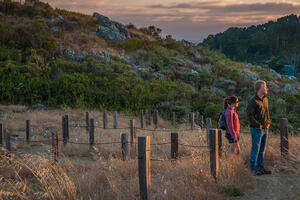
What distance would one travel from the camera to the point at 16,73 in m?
23.1

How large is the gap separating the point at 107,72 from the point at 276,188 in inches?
822

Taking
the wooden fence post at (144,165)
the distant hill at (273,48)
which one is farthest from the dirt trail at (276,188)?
the distant hill at (273,48)

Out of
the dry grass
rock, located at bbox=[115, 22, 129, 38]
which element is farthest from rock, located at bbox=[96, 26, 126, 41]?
the dry grass

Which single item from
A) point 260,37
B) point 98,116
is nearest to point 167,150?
point 98,116

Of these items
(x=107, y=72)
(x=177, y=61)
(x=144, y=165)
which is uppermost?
(x=177, y=61)

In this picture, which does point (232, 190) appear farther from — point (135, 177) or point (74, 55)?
point (74, 55)

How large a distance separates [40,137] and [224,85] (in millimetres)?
19310

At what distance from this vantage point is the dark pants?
5969 mm

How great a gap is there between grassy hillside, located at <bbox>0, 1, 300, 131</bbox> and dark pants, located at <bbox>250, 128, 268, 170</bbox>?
14792mm

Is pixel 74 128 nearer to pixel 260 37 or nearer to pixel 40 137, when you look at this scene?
pixel 40 137

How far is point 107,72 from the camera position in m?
25.1

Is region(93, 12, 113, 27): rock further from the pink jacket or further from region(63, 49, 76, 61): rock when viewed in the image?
the pink jacket

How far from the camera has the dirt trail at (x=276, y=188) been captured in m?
5.08

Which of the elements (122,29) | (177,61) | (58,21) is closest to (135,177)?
(177,61)
